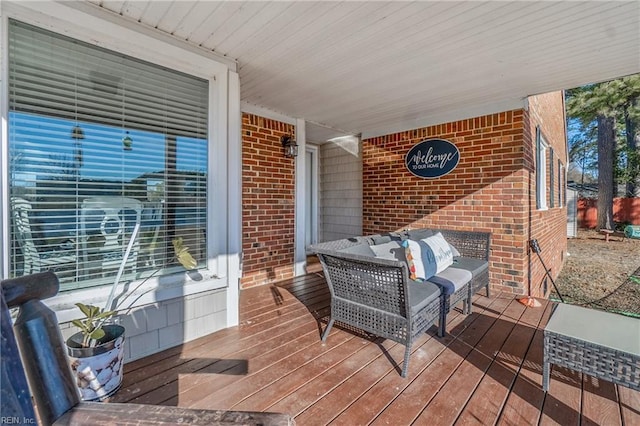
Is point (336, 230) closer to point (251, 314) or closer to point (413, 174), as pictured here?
point (413, 174)

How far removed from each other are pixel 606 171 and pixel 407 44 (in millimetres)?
15129

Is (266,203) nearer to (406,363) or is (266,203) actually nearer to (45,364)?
(406,363)

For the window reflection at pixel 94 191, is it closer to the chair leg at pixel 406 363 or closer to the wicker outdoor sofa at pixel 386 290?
the wicker outdoor sofa at pixel 386 290

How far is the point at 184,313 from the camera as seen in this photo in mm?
2447

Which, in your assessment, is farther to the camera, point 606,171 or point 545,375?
point 606,171

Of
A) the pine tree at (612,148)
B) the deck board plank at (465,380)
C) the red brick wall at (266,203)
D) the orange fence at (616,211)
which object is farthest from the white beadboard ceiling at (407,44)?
the orange fence at (616,211)

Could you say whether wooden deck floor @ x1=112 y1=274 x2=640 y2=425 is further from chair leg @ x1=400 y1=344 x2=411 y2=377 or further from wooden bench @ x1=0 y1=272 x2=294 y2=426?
wooden bench @ x1=0 y1=272 x2=294 y2=426

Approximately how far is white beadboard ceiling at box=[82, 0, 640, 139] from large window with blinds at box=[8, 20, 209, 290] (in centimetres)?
47

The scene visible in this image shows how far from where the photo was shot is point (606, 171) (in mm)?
12242

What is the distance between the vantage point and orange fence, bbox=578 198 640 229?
11.7 meters

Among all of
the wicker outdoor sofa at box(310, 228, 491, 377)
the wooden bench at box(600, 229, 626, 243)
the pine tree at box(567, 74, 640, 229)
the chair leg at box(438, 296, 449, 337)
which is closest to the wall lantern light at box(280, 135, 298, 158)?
the wicker outdoor sofa at box(310, 228, 491, 377)

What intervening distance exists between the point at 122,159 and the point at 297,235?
2.76m

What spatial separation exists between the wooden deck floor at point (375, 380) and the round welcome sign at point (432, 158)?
2225mm

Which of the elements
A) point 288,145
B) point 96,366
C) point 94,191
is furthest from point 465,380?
point 288,145
